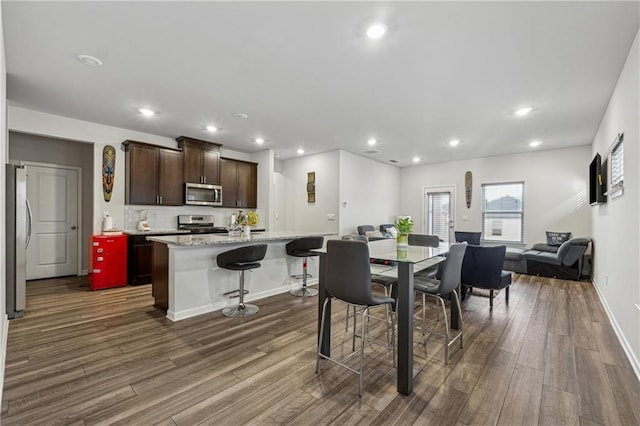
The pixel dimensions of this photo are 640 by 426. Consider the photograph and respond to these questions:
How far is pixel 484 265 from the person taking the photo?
150 inches

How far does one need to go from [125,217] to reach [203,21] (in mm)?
4231

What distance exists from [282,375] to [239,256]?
1501 millimetres

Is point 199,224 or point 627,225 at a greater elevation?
point 627,225

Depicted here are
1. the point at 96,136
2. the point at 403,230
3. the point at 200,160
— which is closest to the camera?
the point at 403,230

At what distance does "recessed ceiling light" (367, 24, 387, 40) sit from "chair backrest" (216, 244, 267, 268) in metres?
2.43

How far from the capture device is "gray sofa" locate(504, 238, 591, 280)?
5.51 metres

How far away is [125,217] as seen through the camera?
5.35 metres

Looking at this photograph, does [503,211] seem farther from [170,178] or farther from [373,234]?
[170,178]

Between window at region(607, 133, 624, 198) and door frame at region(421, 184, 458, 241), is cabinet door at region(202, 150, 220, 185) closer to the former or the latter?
door frame at region(421, 184, 458, 241)

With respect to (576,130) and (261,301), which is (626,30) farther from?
(261,301)

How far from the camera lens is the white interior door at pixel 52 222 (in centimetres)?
531

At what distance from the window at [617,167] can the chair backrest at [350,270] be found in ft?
9.17

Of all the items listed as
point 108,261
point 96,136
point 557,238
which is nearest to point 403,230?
point 108,261

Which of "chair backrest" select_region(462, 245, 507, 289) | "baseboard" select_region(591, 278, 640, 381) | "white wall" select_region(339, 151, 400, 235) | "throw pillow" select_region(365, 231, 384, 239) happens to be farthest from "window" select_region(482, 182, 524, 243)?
"chair backrest" select_region(462, 245, 507, 289)
